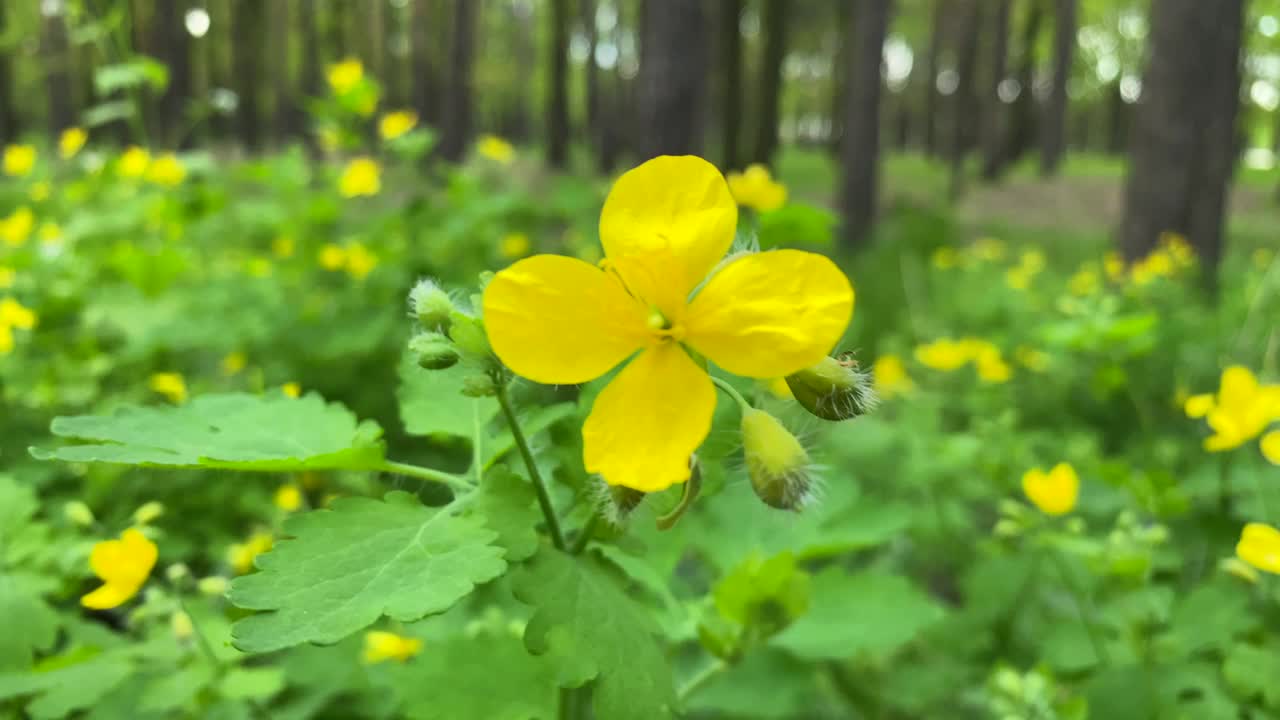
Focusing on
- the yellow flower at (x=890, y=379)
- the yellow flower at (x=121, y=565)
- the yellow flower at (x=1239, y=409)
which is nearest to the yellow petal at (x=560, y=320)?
the yellow flower at (x=121, y=565)

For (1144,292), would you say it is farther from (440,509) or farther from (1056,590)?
(440,509)

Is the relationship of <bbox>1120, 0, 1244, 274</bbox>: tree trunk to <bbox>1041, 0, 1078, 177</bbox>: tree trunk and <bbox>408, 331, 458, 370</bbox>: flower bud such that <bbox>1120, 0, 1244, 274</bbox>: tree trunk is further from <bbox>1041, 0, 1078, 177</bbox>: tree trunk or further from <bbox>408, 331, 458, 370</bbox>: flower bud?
<bbox>1041, 0, 1078, 177</bbox>: tree trunk

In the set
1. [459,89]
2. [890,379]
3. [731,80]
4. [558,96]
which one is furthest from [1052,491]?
[558,96]

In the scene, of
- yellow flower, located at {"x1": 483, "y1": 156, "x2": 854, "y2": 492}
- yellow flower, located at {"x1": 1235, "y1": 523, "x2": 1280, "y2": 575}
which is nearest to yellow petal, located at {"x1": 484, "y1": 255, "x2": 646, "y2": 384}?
yellow flower, located at {"x1": 483, "y1": 156, "x2": 854, "y2": 492}

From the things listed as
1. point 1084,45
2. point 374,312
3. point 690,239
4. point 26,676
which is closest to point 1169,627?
point 690,239

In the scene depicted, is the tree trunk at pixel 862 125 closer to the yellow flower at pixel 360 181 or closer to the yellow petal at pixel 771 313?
the yellow flower at pixel 360 181
